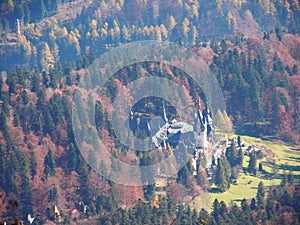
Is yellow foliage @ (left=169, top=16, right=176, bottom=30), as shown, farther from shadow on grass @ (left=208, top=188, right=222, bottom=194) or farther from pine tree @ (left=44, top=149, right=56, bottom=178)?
shadow on grass @ (left=208, top=188, right=222, bottom=194)

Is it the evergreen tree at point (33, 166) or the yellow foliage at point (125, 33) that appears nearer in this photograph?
the evergreen tree at point (33, 166)

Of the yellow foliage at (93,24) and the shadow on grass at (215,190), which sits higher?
the yellow foliage at (93,24)

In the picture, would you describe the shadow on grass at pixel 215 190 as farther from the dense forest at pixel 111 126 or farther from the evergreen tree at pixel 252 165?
the evergreen tree at pixel 252 165

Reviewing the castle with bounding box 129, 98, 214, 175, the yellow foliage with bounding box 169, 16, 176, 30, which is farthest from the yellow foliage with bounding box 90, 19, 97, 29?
the castle with bounding box 129, 98, 214, 175

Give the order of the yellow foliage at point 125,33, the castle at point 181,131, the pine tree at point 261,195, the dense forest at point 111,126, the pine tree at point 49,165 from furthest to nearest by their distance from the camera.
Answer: the yellow foliage at point 125,33
the castle at point 181,131
the pine tree at point 49,165
the dense forest at point 111,126
the pine tree at point 261,195

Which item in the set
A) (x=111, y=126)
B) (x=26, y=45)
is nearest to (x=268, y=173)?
(x=111, y=126)

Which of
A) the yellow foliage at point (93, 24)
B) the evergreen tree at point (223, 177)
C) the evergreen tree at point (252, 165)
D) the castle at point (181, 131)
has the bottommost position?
the evergreen tree at point (223, 177)

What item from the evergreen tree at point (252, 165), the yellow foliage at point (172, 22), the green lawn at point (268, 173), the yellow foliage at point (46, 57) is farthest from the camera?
the yellow foliage at point (172, 22)

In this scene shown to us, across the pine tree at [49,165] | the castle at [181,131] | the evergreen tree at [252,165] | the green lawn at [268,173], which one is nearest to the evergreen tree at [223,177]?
the green lawn at [268,173]

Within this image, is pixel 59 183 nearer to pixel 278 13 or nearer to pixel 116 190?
pixel 116 190
